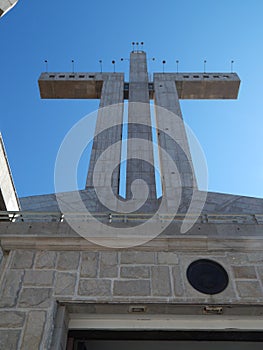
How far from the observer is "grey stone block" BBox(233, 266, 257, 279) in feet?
18.6

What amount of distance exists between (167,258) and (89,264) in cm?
111

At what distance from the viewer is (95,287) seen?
5508 millimetres

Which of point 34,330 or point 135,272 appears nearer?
point 34,330

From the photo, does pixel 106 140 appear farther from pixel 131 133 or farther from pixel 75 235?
pixel 75 235

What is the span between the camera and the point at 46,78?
17516 millimetres

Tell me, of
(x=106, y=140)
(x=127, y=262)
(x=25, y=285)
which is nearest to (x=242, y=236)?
(x=127, y=262)

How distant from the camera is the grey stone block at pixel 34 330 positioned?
4.89m

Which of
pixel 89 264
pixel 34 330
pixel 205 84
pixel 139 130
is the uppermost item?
pixel 205 84

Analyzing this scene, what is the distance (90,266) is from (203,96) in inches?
544

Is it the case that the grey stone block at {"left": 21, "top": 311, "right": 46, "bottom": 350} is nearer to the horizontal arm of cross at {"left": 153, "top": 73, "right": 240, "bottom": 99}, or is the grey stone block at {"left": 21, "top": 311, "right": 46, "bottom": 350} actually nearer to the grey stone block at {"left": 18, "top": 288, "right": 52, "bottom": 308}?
the grey stone block at {"left": 18, "top": 288, "right": 52, "bottom": 308}

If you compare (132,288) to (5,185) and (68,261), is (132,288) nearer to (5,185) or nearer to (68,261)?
(68,261)

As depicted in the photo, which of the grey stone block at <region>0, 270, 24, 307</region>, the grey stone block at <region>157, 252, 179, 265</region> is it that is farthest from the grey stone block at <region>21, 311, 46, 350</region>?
the grey stone block at <region>157, 252, 179, 265</region>

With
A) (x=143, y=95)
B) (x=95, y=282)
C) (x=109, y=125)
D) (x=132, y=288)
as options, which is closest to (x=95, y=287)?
(x=95, y=282)

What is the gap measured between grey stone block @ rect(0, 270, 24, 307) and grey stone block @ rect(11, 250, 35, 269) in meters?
0.10
